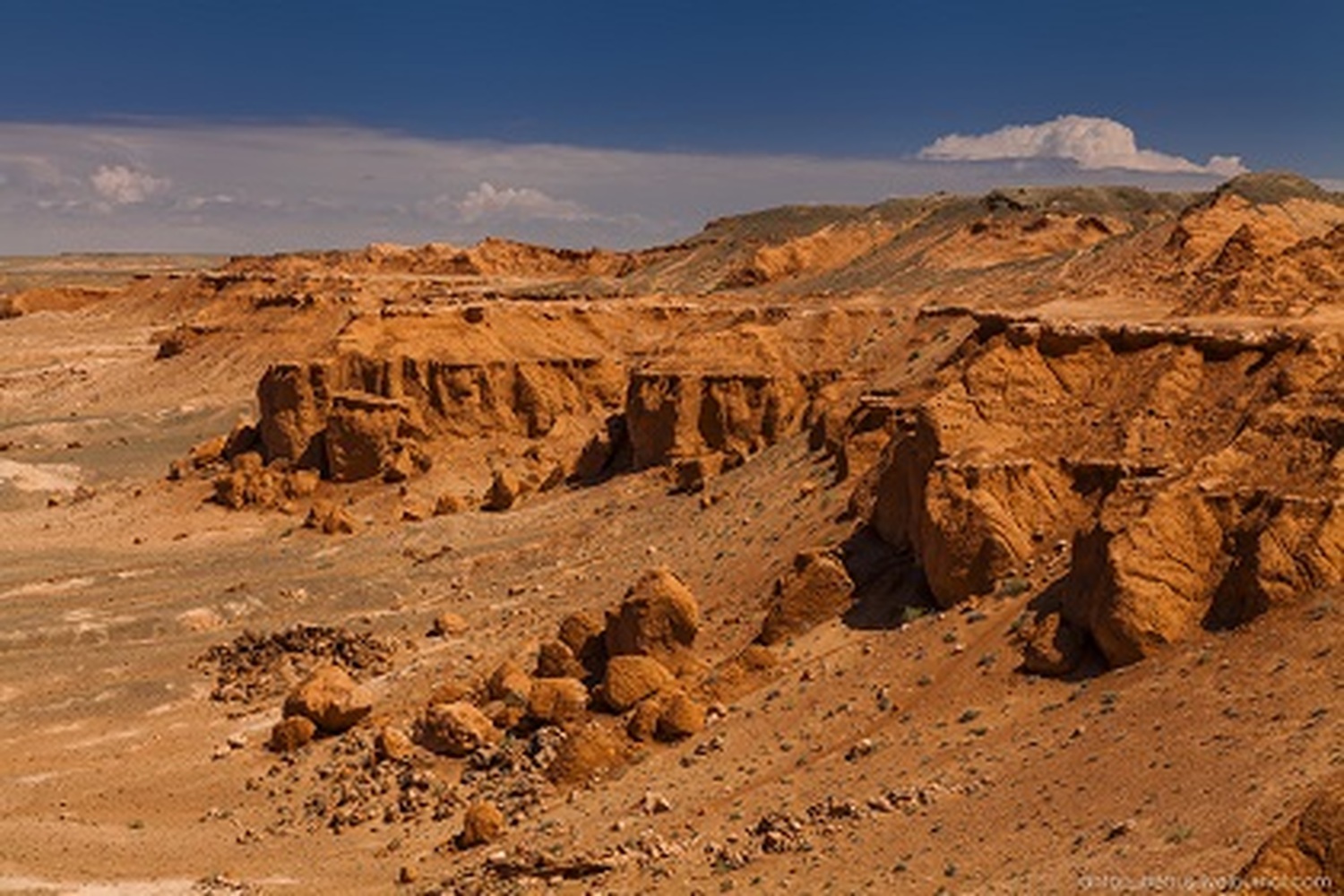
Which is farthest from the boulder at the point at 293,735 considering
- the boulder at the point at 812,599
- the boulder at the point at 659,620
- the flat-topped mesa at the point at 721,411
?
the flat-topped mesa at the point at 721,411

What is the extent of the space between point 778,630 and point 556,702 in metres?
3.16

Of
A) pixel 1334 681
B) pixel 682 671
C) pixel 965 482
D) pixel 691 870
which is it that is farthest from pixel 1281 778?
pixel 682 671

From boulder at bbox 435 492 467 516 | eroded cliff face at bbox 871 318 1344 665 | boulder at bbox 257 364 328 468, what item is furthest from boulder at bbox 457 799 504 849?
boulder at bbox 257 364 328 468

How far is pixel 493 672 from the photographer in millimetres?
20922

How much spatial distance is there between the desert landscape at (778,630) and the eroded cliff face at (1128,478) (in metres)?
0.05

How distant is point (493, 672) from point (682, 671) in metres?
3.24

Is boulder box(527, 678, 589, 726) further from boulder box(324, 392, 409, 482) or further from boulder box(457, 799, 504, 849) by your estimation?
boulder box(324, 392, 409, 482)

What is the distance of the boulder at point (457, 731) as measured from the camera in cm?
1855

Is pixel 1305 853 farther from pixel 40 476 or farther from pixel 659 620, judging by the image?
pixel 40 476

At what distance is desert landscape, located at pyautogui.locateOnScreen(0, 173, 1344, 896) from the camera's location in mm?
12930

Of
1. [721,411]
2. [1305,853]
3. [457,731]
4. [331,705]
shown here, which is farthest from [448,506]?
[1305,853]

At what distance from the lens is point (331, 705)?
2048 centimetres

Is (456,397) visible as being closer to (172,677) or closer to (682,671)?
(172,677)

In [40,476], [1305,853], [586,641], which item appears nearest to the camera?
[1305,853]
